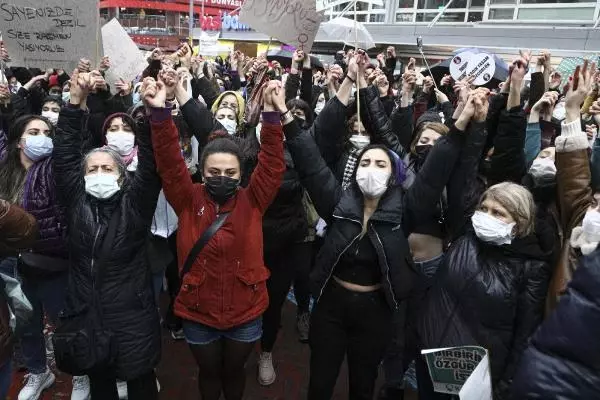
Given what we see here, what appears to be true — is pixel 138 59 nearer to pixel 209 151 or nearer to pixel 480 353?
pixel 209 151

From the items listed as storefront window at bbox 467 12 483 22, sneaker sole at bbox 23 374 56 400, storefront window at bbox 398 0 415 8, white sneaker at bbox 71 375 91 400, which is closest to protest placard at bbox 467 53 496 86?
white sneaker at bbox 71 375 91 400

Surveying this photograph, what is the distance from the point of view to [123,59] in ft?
15.7

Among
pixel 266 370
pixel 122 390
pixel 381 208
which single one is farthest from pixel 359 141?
pixel 122 390

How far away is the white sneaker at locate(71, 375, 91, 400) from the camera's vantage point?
3174 mm

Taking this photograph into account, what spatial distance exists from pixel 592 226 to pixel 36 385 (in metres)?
3.58

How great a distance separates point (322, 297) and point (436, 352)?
723 millimetres

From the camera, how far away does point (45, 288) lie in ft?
10.1

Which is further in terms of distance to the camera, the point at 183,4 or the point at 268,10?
the point at 183,4

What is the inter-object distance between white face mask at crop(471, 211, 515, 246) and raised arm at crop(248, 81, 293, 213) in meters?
1.13

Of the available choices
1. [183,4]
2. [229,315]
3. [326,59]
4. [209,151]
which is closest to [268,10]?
[209,151]

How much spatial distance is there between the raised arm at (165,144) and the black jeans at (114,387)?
1121 mm

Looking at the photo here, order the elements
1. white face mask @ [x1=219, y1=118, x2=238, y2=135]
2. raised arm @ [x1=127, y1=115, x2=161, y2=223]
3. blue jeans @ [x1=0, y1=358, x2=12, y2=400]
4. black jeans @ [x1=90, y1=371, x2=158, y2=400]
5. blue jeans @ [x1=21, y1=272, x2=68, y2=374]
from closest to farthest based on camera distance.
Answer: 1. blue jeans @ [x1=0, y1=358, x2=12, y2=400]
2. raised arm @ [x1=127, y1=115, x2=161, y2=223]
3. black jeans @ [x1=90, y1=371, x2=158, y2=400]
4. blue jeans @ [x1=21, y1=272, x2=68, y2=374]
5. white face mask @ [x1=219, y1=118, x2=238, y2=135]

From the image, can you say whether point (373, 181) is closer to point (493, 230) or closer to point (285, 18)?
point (493, 230)

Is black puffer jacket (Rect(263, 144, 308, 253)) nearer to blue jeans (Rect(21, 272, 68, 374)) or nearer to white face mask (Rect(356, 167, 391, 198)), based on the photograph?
white face mask (Rect(356, 167, 391, 198))
